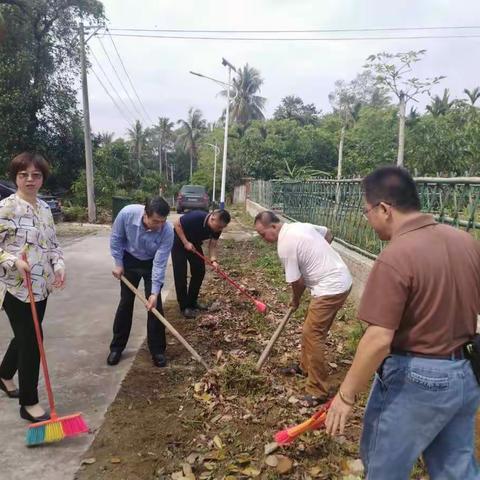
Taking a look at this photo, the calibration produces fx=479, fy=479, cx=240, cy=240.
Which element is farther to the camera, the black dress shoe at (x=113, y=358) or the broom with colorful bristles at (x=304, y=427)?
the black dress shoe at (x=113, y=358)

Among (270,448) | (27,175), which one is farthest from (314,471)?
(27,175)

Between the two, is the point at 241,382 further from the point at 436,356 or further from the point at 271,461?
the point at 436,356

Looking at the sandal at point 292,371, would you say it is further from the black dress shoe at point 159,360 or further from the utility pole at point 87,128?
the utility pole at point 87,128

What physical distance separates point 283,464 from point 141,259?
2.32m

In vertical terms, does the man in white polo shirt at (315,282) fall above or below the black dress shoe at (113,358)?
above

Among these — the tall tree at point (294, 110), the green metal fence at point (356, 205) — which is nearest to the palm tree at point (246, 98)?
the tall tree at point (294, 110)

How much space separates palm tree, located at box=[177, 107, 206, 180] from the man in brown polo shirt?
63.3 metres

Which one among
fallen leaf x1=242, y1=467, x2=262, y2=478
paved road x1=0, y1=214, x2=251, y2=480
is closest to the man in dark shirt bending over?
paved road x1=0, y1=214, x2=251, y2=480

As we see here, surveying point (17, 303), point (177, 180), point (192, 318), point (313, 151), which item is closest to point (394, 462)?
point (17, 303)

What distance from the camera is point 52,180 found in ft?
76.9

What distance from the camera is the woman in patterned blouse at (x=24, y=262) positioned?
309 cm

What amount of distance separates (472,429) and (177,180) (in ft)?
227

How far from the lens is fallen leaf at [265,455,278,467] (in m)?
2.87

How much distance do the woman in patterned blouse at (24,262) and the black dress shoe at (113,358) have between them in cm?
107
